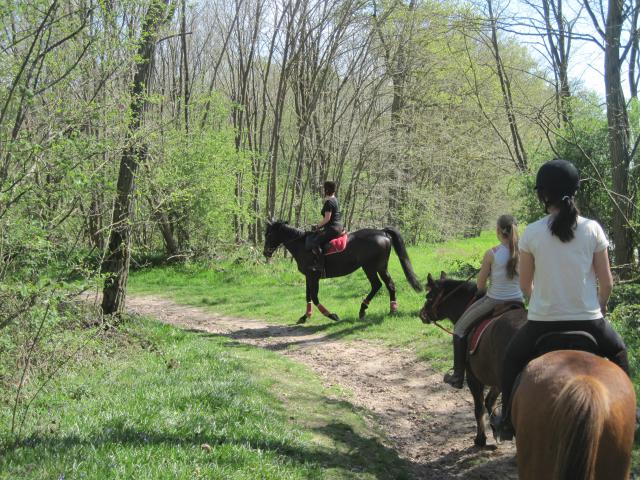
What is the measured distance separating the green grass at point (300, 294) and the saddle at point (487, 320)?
109 inches

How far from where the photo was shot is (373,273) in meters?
12.6

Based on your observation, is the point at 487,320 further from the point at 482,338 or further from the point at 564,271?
the point at 564,271

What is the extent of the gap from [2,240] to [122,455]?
2.42 metres

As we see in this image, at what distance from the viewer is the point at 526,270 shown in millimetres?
3986

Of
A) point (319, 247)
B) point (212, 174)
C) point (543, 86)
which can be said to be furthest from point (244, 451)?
point (543, 86)

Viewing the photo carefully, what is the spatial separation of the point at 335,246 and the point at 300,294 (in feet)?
11.1

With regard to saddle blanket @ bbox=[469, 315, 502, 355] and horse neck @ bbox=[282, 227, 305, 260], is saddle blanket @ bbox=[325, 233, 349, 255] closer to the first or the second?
horse neck @ bbox=[282, 227, 305, 260]

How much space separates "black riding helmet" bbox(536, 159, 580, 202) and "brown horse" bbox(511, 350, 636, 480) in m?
1.13

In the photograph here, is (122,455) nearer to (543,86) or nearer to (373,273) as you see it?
(373,273)

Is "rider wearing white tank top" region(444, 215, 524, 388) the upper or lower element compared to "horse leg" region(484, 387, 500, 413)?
upper

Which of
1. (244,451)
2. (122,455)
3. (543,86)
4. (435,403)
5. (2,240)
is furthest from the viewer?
(543,86)

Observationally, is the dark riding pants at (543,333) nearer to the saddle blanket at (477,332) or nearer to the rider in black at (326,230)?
the saddle blanket at (477,332)

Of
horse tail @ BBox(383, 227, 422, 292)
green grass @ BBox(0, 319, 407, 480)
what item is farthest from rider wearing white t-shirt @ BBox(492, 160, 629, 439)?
horse tail @ BBox(383, 227, 422, 292)

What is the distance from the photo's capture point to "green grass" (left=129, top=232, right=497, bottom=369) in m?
10.6
